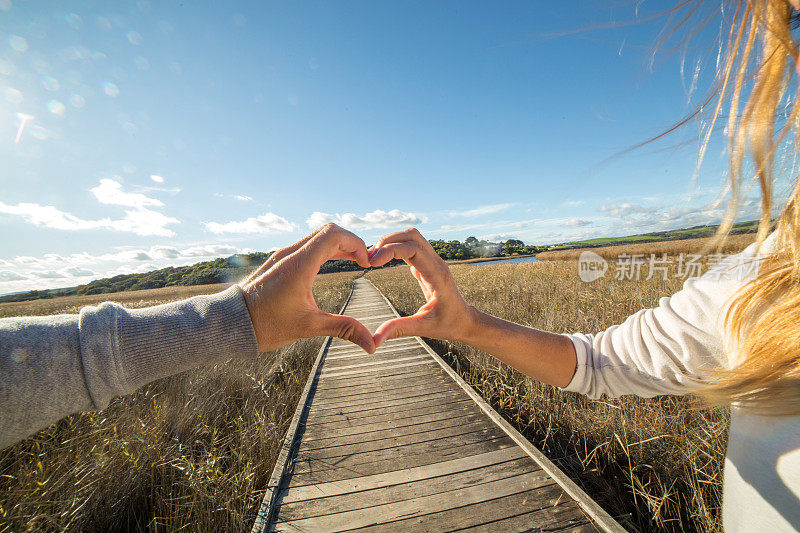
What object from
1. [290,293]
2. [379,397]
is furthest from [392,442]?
[290,293]

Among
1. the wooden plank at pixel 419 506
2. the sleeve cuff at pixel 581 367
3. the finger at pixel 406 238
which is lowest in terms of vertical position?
the wooden plank at pixel 419 506

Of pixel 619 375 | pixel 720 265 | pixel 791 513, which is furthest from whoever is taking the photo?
pixel 619 375

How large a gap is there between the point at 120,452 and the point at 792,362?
410 cm

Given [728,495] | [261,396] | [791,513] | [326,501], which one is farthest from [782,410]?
[261,396]

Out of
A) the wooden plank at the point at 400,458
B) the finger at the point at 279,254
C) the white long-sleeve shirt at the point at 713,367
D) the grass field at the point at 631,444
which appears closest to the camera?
the white long-sleeve shirt at the point at 713,367

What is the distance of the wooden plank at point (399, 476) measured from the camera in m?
2.50

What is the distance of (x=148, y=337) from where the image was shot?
3.33 ft

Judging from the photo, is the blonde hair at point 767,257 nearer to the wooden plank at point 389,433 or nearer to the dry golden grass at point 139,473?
the wooden plank at point 389,433

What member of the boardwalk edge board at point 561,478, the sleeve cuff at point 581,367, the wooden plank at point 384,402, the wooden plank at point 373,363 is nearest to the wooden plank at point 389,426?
the boardwalk edge board at point 561,478

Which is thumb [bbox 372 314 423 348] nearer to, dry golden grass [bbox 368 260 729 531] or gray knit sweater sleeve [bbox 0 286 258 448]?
gray knit sweater sleeve [bbox 0 286 258 448]

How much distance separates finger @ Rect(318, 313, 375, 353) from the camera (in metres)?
1.34

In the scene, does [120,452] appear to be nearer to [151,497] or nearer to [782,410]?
[151,497]

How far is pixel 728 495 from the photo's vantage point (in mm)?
964

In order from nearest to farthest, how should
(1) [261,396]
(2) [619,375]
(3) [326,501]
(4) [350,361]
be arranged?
(2) [619,375], (3) [326,501], (1) [261,396], (4) [350,361]
